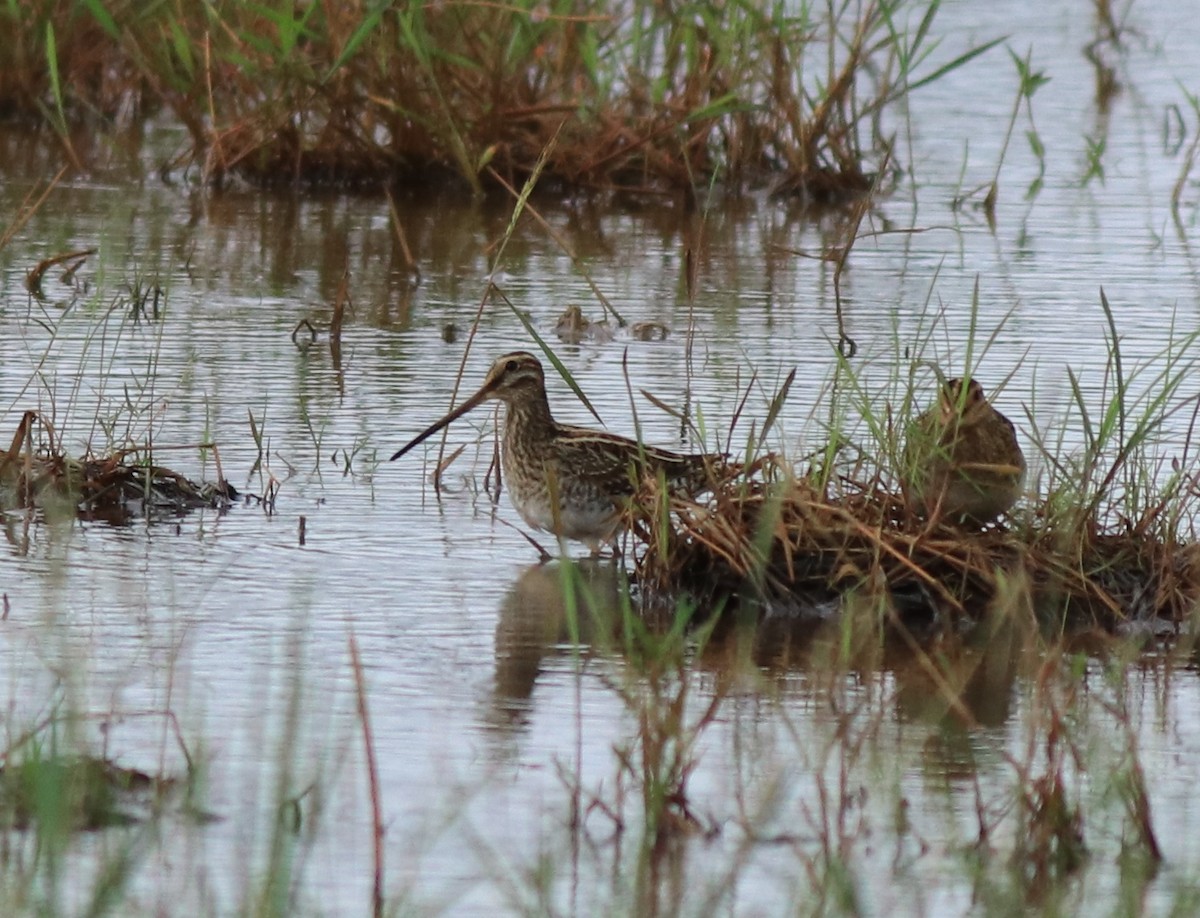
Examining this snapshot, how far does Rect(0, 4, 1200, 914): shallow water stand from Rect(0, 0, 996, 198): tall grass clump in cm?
28

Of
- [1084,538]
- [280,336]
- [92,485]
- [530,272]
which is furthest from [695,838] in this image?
[530,272]

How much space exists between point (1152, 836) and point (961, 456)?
2058 millimetres

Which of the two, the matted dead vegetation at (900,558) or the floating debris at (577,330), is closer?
the matted dead vegetation at (900,558)

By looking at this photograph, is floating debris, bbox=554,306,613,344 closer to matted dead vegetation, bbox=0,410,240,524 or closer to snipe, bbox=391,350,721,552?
snipe, bbox=391,350,721,552

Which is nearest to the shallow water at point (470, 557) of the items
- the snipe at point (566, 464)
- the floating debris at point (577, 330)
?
the floating debris at point (577, 330)

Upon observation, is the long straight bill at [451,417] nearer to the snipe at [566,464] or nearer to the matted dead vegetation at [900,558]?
the snipe at [566,464]

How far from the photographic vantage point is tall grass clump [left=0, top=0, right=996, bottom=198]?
11297 mm

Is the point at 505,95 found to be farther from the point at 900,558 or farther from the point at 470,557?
the point at 900,558

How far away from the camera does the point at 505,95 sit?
1154 centimetres

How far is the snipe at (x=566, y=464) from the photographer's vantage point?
6.73 meters

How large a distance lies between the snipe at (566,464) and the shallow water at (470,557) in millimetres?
192

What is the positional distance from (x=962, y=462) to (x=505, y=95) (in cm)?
578

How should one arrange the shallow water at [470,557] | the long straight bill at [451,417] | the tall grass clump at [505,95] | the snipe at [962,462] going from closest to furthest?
the shallow water at [470,557], the snipe at [962,462], the long straight bill at [451,417], the tall grass clump at [505,95]

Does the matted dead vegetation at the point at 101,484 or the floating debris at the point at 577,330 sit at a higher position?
the floating debris at the point at 577,330
